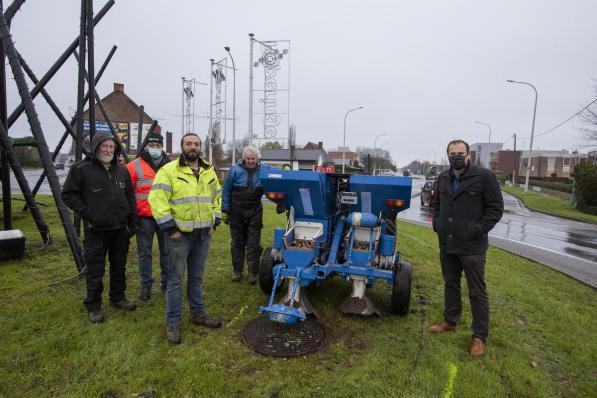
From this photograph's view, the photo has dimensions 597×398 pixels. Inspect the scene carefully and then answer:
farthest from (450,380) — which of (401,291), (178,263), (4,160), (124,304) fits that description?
(4,160)

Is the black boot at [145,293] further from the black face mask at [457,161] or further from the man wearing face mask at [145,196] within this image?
the black face mask at [457,161]

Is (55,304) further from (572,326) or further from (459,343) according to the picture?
(572,326)

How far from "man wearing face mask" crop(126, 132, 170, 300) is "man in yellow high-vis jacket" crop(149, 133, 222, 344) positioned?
0.83 m

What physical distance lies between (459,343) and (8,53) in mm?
6256

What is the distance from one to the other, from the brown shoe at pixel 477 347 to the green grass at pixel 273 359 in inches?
3.4

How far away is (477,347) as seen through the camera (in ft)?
11.9

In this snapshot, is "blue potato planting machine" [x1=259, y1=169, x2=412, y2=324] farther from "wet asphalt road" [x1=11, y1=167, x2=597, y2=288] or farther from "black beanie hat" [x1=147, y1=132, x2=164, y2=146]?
"wet asphalt road" [x1=11, y1=167, x2=597, y2=288]

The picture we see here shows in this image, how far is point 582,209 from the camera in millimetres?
22172

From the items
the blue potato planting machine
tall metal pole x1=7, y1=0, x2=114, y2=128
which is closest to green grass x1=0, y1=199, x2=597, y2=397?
the blue potato planting machine

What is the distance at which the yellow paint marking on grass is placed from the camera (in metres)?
2.99

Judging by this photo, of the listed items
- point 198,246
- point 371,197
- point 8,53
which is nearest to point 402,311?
point 371,197

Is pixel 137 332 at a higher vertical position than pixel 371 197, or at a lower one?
lower

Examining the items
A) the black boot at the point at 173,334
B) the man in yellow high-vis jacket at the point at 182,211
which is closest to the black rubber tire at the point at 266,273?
the man in yellow high-vis jacket at the point at 182,211

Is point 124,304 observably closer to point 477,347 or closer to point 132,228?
point 132,228
